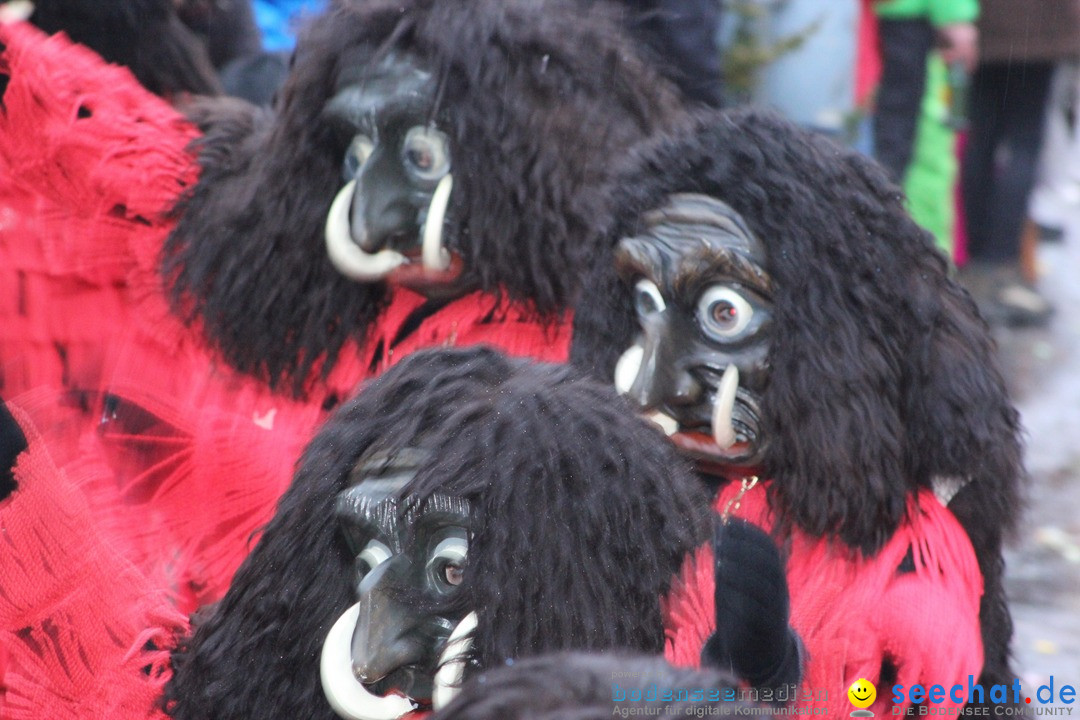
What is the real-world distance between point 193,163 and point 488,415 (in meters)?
1.12

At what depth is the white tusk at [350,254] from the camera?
7.19ft

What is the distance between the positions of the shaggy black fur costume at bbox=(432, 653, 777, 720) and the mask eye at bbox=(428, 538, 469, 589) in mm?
363

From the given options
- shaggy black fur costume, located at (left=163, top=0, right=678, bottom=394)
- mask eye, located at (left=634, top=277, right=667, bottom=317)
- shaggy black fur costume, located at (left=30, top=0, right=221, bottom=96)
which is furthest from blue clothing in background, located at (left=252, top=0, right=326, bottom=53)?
mask eye, located at (left=634, top=277, right=667, bottom=317)

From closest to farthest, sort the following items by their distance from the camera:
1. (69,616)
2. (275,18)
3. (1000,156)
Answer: (69,616), (275,18), (1000,156)

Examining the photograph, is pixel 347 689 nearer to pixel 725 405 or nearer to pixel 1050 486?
pixel 725 405

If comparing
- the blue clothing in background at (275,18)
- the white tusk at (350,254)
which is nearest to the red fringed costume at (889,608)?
the white tusk at (350,254)

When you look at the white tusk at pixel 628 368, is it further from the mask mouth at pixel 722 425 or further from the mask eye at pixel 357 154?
the mask eye at pixel 357 154

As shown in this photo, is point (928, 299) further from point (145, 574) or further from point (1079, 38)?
point (1079, 38)

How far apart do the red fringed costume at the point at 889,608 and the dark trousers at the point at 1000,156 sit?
3335 millimetres

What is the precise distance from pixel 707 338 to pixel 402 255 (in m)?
0.54

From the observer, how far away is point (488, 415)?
1.47 metres

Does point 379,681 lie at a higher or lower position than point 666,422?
lower

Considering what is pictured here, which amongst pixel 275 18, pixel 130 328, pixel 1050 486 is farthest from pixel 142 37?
pixel 1050 486

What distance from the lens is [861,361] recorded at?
6.00ft
